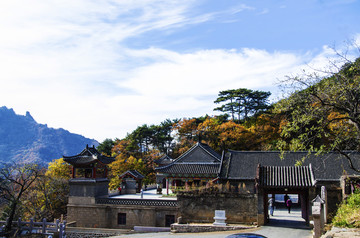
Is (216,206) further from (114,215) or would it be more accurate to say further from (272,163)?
(114,215)

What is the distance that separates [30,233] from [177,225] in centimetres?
1194

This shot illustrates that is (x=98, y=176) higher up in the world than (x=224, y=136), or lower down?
lower down

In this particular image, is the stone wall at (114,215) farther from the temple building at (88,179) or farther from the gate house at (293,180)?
the gate house at (293,180)

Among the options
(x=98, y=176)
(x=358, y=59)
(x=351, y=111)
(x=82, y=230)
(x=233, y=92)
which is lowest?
(x=82, y=230)

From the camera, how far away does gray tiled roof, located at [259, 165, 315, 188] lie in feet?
75.6

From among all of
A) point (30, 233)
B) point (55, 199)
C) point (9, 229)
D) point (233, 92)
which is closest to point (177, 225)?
point (30, 233)

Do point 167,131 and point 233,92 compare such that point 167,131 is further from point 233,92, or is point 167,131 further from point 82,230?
point 82,230

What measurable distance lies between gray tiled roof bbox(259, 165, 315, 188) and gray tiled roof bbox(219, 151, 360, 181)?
4992 mm

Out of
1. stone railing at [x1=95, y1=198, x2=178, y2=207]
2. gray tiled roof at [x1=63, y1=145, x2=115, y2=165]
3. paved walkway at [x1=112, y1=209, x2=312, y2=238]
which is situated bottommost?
paved walkway at [x1=112, y1=209, x2=312, y2=238]

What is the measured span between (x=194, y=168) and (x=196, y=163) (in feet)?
3.26

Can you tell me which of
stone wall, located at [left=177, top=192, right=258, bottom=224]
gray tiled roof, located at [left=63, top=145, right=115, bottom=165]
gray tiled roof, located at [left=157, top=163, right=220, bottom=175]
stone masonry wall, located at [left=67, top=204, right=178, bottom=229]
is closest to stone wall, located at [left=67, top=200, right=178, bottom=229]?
stone masonry wall, located at [left=67, top=204, right=178, bottom=229]

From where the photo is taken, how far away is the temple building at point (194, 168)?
116ft

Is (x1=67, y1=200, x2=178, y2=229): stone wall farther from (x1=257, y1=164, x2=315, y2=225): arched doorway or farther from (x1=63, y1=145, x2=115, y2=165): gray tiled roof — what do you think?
(x1=257, y1=164, x2=315, y2=225): arched doorway

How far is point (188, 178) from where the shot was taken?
35.6m
